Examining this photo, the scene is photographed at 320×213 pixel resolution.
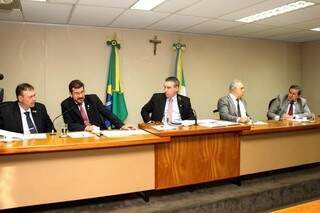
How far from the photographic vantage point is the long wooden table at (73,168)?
2.46m

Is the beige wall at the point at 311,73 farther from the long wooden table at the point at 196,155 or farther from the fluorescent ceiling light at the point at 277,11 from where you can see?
the long wooden table at the point at 196,155

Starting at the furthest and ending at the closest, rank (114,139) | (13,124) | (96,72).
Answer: (96,72), (13,124), (114,139)

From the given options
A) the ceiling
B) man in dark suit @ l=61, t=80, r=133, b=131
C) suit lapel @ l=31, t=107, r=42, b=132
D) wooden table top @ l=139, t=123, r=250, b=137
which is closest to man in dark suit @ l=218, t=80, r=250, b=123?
wooden table top @ l=139, t=123, r=250, b=137

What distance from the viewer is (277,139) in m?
3.70

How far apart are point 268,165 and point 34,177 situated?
2.58m

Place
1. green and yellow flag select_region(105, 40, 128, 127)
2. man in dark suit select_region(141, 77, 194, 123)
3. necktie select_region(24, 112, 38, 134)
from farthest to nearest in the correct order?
green and yellow flag select_region(105, 40, 128, 127) → man in dark suit select_region(141, 77, 194, 123) → necktie select_region(24, 112, 38, 134)

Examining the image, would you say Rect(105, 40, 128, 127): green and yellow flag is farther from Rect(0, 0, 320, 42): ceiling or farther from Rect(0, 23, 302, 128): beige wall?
Rect(0, 0, 320, 42): ceiling

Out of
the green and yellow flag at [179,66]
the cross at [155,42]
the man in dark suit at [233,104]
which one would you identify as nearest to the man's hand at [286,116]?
the man in dark suit at [233,104]

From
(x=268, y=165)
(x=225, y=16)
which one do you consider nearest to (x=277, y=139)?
(x=268, y=165)

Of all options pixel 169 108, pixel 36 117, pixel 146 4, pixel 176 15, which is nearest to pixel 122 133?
pixel 36 117

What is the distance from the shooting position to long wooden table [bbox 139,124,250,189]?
2.97m

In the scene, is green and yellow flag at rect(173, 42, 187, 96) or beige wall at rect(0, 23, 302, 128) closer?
beige wall at rect(0, 23, 302, 128)

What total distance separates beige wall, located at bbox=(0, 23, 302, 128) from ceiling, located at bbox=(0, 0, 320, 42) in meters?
0.25

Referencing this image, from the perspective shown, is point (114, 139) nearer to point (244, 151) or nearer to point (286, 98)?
point (244, 151)
